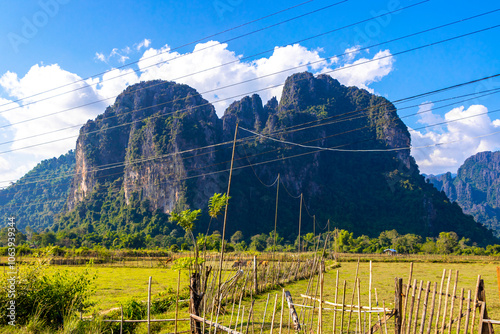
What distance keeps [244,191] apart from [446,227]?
46.0 meters

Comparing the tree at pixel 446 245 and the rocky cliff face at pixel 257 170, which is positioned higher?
the rocky cliff face at pixel 257 170

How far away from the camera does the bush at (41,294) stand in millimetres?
6047

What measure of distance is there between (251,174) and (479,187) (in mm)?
112222

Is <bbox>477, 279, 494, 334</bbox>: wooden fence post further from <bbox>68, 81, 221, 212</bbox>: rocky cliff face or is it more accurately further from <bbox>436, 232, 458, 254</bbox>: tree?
<bbox>68, 81, 221, 212</bbox>: rocky cliff face

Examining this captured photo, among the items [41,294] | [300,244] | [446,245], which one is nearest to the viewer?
[41,294]

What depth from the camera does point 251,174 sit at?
8438cm

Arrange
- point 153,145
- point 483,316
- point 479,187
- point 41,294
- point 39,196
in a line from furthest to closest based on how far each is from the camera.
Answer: point 479,187 < point 39,196 < point 153,145 < point 41,294 < point 483,316

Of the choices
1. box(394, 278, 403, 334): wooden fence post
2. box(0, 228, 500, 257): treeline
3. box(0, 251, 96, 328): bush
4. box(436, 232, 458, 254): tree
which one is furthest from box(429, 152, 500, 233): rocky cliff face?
box(0, 251, 96, 328): bush

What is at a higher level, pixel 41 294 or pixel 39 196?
pixel 39 196

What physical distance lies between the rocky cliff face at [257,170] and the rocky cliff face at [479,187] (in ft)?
177

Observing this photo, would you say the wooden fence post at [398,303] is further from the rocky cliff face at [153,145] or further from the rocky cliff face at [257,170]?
the rocky cliff face at [257,170]

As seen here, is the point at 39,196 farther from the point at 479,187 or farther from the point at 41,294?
the point at 479,187

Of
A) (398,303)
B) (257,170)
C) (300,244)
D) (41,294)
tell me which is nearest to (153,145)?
(257,170)

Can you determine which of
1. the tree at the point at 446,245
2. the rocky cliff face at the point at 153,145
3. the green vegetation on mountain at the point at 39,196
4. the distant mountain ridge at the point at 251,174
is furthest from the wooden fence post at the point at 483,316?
the green vegetation on mountain at the point at 39,196
